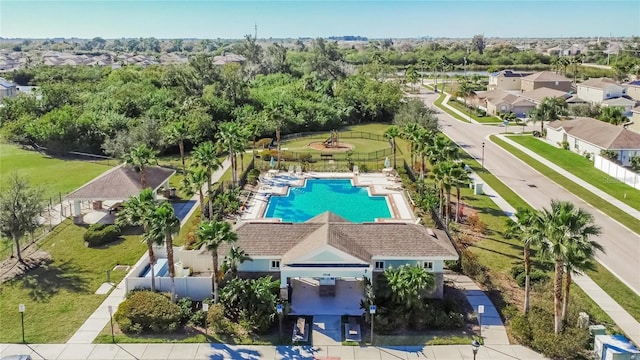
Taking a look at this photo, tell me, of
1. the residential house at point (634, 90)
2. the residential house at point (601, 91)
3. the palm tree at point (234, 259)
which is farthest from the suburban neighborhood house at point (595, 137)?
the palm tree at point (234, 259)

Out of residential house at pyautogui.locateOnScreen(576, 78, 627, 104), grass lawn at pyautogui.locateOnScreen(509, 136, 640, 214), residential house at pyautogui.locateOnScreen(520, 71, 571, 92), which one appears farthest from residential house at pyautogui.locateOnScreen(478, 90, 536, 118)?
grass lawn at pyautogui.locateOnScreen(509, 136, 640, 214)

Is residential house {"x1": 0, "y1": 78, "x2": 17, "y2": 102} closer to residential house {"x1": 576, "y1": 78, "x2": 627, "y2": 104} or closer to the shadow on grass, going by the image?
the shadow on grass

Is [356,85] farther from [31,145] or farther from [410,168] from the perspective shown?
[31,145]

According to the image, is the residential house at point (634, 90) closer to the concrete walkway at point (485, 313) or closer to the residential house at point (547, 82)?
the residential house at point (547, 82)

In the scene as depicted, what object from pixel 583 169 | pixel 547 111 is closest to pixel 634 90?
pixel 547 111

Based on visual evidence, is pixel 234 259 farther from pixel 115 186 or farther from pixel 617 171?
pixel 617 171

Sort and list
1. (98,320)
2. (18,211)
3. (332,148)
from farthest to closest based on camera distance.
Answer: (332,148) → (18,211) → (98,320)
